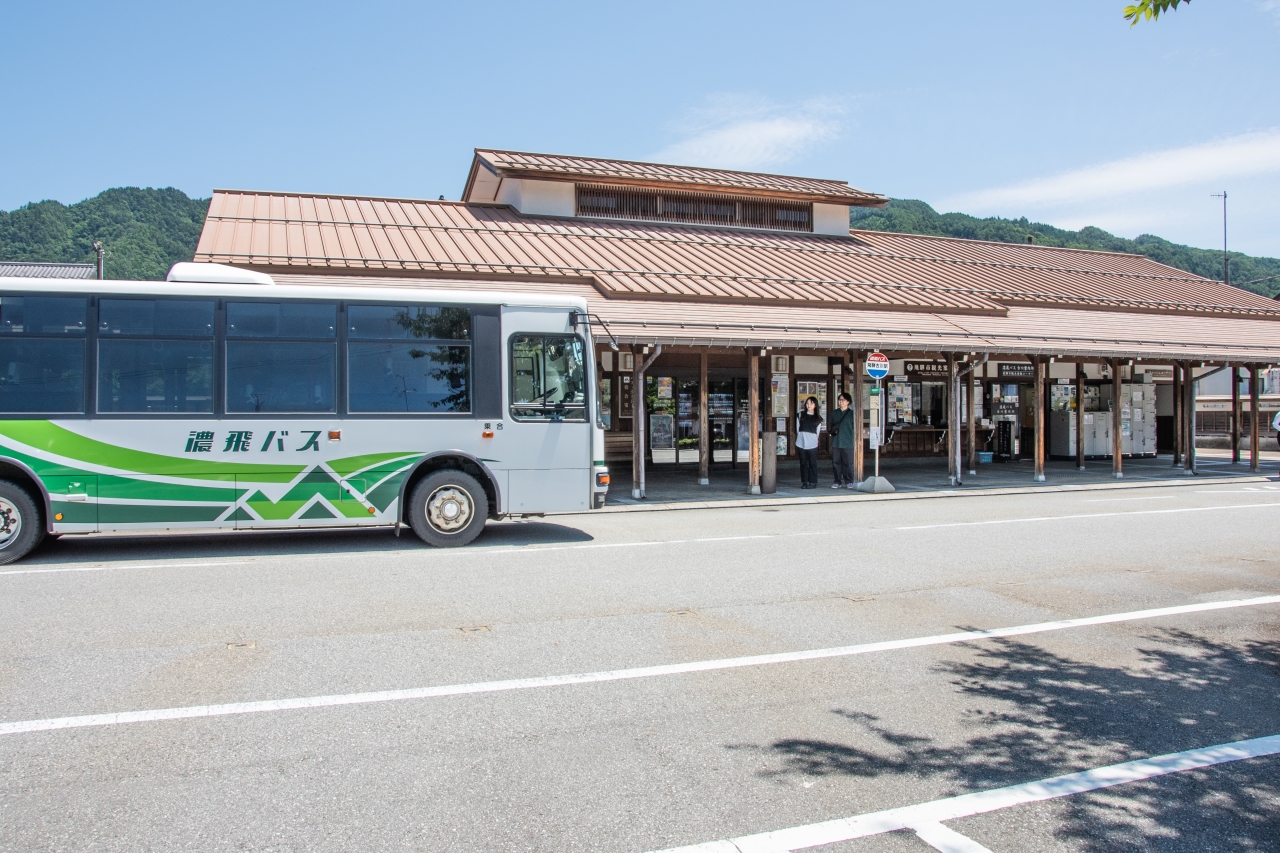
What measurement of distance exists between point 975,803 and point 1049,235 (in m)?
62.6

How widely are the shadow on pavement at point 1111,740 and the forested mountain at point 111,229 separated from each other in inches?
1900

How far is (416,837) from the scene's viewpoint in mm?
3113

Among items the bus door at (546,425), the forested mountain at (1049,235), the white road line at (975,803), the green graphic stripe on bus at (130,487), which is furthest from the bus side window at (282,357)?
the forested mountain at (1049,235)

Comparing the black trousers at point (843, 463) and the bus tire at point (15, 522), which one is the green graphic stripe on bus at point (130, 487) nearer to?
the bus tire at point (15, 522)

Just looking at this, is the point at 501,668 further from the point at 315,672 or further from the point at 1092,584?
the point at 1092,584

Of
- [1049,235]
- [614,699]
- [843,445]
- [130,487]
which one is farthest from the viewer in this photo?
[1049,235]

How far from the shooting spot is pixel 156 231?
49.8 meters

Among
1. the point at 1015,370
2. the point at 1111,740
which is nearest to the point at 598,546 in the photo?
the point at 1111,740

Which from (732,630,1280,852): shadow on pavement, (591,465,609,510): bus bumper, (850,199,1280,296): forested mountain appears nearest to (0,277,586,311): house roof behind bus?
(591,465,609,510): bus bumper

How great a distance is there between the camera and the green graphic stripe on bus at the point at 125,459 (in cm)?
895

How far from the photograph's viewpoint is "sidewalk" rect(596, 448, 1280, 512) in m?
15.7

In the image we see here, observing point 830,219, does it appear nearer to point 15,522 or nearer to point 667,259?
point 667,259

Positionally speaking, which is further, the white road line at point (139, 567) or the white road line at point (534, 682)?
the white road line at point (139, 567)

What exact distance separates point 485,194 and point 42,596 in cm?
1965
